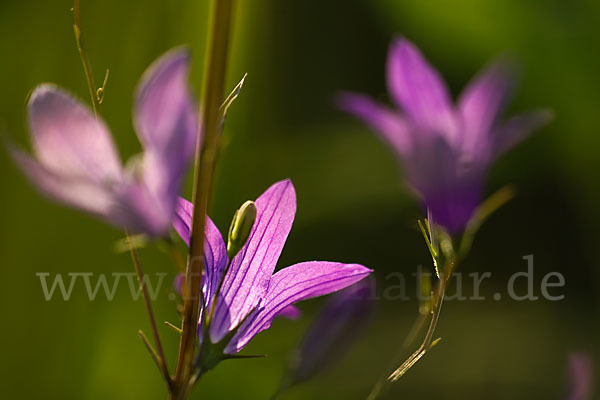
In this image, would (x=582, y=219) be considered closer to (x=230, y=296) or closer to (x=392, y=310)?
(x=392, y=310)

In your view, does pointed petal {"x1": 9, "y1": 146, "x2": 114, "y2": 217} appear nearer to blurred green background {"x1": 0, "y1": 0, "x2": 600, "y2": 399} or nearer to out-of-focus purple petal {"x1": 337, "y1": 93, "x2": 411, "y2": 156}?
out-of-focus purple petal {"x1": 337, "y1": 93, "x2": 411, "y2": 156}

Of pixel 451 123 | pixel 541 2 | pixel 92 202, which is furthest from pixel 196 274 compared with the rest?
pixel 541 2

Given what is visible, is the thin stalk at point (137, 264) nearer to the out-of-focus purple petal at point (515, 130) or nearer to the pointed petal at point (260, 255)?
the pointed petal at point (260, 255)

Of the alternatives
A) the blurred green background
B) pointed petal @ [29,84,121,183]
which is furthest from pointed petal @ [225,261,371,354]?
the blurred green background

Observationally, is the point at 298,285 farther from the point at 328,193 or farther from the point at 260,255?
the point at 328,193

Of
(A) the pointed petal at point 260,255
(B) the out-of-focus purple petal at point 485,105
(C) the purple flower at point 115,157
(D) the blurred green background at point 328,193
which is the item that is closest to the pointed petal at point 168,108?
(C) the purple flower at point 115,157
